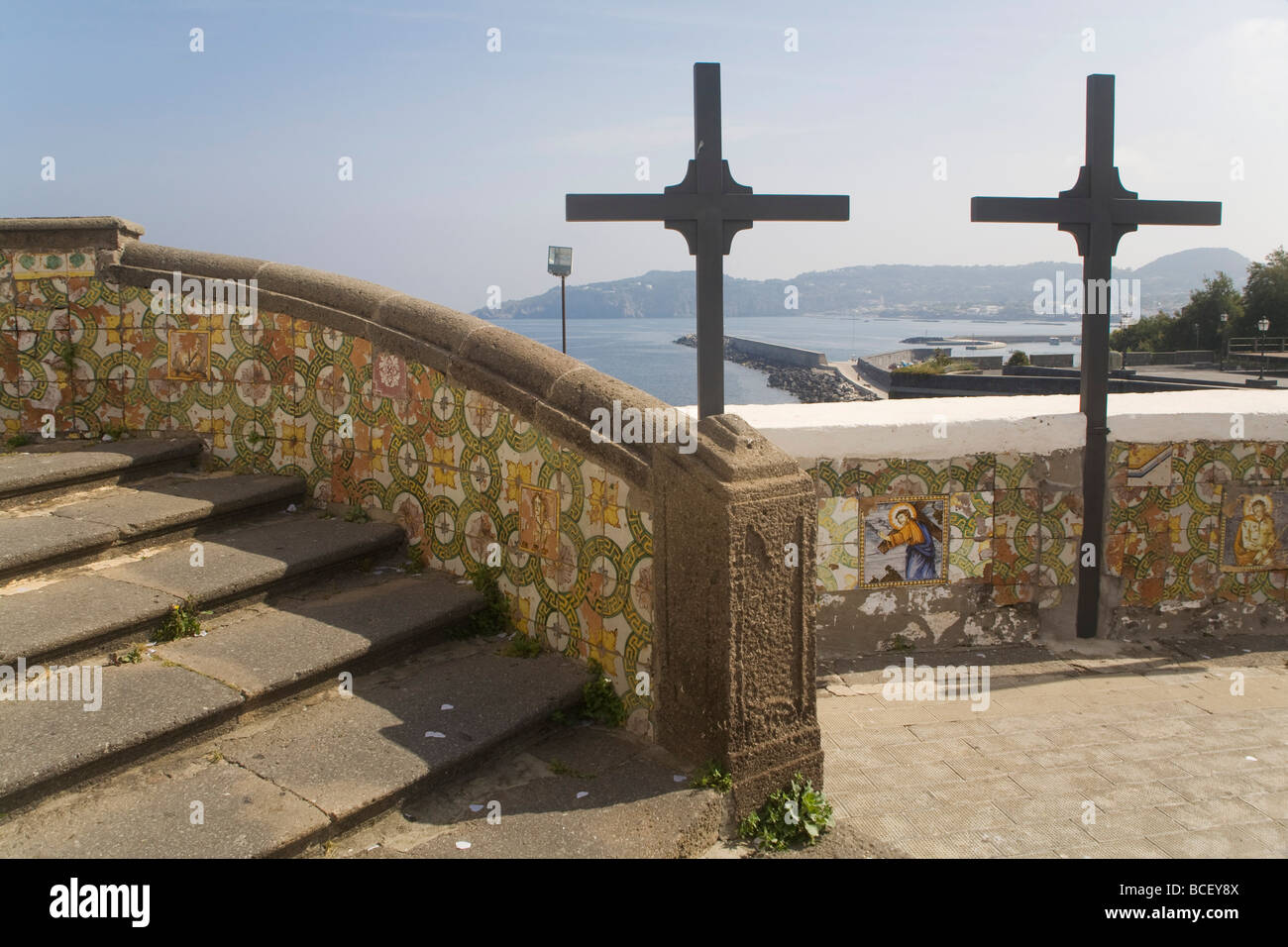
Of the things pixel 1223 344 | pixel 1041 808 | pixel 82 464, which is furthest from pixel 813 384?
pixel 1041 808

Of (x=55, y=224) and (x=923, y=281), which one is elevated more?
(x=923, y=281)

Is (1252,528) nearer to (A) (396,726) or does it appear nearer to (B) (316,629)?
(A) (396,726)

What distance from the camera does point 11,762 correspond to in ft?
8.37

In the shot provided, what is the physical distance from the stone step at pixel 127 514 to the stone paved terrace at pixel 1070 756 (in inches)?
108

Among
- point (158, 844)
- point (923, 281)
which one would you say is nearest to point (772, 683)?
point (158, 844)

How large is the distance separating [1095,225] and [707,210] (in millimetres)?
2441

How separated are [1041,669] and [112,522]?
4414 millimetres

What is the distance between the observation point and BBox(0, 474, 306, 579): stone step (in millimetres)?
3676

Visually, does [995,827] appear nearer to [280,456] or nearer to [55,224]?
[280,456]

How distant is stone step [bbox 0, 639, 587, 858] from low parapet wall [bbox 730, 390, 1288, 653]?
2.03 m

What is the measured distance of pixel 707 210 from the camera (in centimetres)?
466

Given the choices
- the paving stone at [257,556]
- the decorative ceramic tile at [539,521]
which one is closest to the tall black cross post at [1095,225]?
the decorative ceramic tile at [539,521]

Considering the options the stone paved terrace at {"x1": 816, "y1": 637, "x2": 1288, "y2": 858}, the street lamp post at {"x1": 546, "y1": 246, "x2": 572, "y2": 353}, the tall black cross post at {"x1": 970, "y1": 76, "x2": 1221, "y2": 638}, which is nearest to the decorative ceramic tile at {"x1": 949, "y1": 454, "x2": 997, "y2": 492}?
the tall black cross post at {"x1": 970, "y1": 76, "x2": 1221, "y2": 638}

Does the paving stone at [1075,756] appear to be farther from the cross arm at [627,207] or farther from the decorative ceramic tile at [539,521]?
the cross arm at [627,207]
